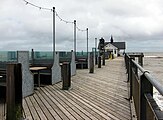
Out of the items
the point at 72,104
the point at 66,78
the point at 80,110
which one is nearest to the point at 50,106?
the point at 72,104

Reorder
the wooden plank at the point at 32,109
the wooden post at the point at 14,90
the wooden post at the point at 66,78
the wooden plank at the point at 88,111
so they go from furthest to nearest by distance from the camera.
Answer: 1. the wooden post at the point at 66,78
2. the wooden plank at the point at 32,109
3. the wooden plank at the point at 88,111
4. the wooden post at the point at 14,90

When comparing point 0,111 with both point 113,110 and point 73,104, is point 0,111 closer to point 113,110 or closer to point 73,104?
point 73,104

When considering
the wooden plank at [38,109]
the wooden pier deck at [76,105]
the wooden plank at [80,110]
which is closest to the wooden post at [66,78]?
the wooden pier deck at [76,105]

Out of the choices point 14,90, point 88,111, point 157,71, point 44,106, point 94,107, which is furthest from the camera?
point 157,71

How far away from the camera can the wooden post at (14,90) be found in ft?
13.6

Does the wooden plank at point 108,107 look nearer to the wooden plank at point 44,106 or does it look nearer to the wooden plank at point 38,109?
the wooden plank at point 44,106

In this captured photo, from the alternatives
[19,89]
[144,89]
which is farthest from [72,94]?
[144,89]

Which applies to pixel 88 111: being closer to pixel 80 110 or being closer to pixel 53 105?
pixel 80 110

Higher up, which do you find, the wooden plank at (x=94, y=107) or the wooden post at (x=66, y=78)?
the wooden post at (x=66, y=78)

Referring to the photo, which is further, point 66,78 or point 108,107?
point 66,78

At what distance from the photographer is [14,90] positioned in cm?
411

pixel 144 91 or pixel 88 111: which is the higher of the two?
pixel 144 91


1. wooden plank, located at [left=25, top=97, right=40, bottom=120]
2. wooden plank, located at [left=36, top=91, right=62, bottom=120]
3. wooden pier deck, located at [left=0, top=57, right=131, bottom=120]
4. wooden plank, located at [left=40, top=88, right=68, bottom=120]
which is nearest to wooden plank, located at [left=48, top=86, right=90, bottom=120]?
wooden pier deck, located at [left=0, top=57, right=131, bottom=120]

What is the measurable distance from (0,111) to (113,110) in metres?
2.62
